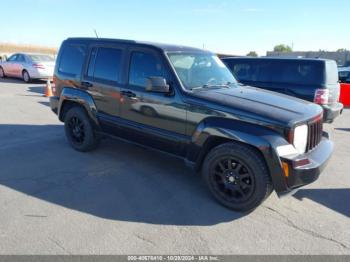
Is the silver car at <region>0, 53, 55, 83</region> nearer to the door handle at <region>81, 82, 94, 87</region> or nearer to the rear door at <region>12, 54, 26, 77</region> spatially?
the rear door at <region>12, 54, 26, 77</region>

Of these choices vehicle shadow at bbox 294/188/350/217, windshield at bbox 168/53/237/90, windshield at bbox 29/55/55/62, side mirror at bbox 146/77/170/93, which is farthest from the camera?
windshield at bbox 29/55/55/62

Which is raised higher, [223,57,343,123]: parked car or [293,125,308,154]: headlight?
[223,57,343,123]: parked car

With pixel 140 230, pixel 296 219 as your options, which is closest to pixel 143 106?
pixel 140 230

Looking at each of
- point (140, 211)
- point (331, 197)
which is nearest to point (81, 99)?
point (140, 211)

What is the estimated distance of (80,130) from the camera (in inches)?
229

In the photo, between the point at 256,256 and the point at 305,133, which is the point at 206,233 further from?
the point at 305,133

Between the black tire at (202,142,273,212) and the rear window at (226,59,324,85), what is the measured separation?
4.90 m

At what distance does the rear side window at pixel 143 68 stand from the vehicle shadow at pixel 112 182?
138cm

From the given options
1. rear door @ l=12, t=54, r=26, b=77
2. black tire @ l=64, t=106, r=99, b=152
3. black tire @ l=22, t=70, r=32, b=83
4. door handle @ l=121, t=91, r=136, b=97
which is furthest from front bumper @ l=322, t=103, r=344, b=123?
rear door @ l=12, t=54, r=26, b=77

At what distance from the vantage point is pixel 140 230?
11.2ft

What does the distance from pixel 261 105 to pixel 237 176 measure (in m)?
0.91

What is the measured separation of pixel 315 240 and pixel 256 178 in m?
0.86

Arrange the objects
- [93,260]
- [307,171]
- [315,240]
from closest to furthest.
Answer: [93,260] < [315,240] < [307,171]

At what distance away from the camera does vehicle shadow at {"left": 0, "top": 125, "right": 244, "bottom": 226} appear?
12.5 feet
